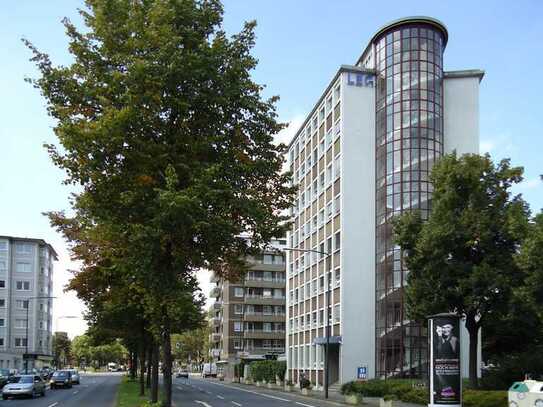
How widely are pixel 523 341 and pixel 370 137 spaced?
21630mm

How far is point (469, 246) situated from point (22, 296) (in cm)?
8961

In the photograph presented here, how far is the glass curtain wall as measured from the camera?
5169 cm

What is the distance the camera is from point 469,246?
32188 millimetres

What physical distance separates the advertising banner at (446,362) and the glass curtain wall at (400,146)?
93.4 feet

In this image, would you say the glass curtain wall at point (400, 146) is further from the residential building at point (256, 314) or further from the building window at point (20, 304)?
the building window at point (20, 304)

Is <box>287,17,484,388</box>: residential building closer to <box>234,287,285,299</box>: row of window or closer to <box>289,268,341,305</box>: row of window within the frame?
<box>289,268,341,305</box>: row of window

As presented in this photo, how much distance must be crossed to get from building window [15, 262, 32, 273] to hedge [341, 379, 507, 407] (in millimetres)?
75931

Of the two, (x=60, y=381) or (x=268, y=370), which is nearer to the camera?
(x=60, y=381)

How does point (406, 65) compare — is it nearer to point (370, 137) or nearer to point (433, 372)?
point (370, 137)

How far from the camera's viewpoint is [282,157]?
1850cm

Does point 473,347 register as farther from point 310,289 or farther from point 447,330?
point 310,289

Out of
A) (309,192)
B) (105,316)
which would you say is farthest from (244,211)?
(309,192)

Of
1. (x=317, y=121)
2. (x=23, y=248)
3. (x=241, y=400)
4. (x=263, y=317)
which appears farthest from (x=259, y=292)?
(x=241, y=400)

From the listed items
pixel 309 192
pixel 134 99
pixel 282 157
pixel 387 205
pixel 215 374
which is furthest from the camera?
pixel 215 374
